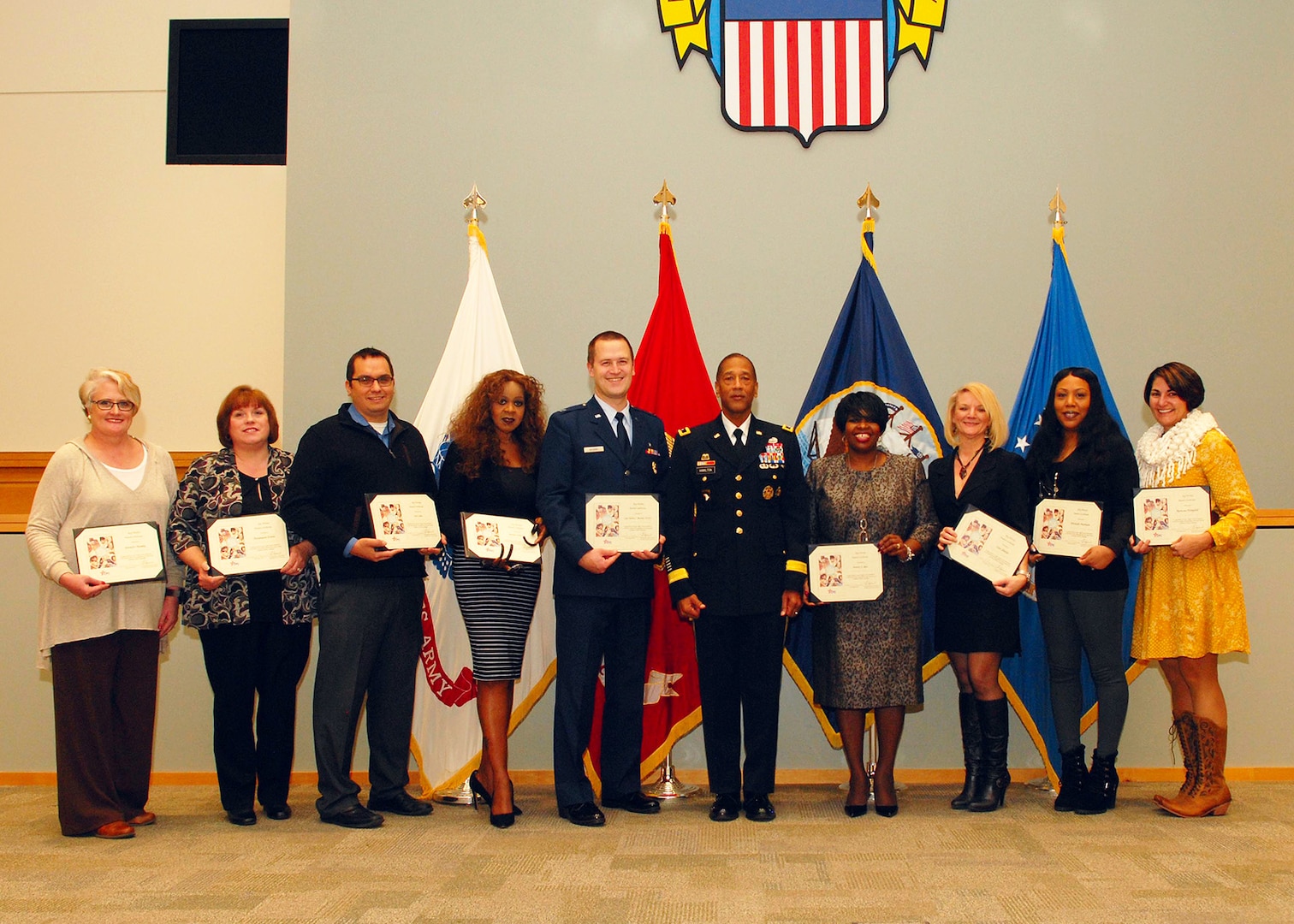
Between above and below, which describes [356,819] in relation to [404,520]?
below

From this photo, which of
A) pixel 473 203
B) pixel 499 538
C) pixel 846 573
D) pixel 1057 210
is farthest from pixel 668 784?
pixel 1057 210

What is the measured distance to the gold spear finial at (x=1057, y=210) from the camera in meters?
4.48

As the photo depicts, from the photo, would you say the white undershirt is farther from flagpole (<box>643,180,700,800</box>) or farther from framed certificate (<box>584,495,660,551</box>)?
flagpole (<box>643,180,700,800</box>)

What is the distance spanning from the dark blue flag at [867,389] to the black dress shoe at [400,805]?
1635 mm

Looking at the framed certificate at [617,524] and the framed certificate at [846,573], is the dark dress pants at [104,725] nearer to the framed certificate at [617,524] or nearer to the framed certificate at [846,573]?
the framed certificate at [617,524]

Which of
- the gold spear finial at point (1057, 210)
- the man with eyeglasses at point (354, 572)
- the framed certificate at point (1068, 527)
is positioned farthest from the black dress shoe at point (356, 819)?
the gold spear finial at point (1057, 210)

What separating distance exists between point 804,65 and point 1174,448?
8.19 ft

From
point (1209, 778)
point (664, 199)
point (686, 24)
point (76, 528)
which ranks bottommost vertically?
point (1209, 778)

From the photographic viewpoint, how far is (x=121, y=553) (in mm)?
3400

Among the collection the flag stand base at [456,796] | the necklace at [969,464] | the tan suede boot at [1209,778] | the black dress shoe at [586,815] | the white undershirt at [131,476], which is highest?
the necklace at [969,464]

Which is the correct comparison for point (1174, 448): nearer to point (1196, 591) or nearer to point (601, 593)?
point (1196, 591)

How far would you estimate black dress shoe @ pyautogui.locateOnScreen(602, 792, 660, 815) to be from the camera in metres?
3.69

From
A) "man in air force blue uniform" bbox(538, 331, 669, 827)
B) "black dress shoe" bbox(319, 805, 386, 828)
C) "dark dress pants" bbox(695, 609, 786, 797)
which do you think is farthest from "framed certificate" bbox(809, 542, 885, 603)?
"black dress shoe" bbox(319, 805, 386, 828)

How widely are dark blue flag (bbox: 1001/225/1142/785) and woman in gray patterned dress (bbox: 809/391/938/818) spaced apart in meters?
0.77
